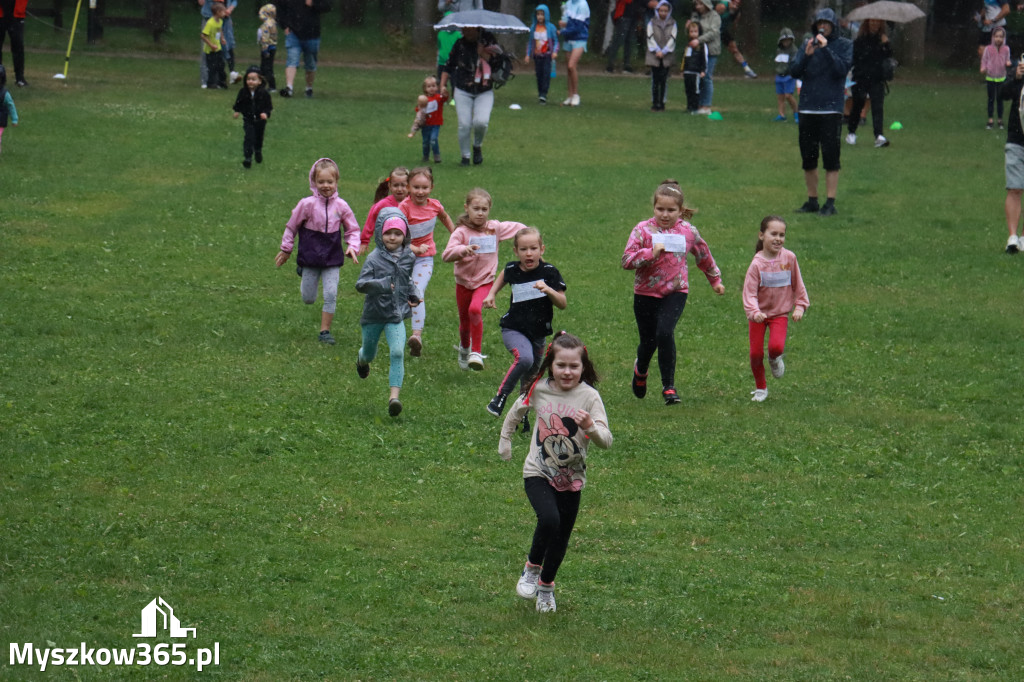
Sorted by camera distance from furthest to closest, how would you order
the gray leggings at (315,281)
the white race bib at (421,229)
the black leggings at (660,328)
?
1. the gray leggings at (315,281)
2. the white race bib at (421,229)
3. the black leggings at (660,328)

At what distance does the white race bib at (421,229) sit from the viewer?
12.6m

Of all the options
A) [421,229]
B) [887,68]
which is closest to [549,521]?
[421,229]

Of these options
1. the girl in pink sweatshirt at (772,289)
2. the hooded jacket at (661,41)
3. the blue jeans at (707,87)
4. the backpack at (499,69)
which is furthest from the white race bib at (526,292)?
the blue jeans at (707,87)

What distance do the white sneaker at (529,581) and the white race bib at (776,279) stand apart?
4.74 m

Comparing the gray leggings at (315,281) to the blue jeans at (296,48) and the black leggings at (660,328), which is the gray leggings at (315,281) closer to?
the black leggings at (660,328)

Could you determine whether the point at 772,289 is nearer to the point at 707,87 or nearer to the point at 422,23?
the point at 707,87

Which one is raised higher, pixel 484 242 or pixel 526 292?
pixel 484 242

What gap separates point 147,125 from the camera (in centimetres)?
2452

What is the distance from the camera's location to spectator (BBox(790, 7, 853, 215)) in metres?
18.7

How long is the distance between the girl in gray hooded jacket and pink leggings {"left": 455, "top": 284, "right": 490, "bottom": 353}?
844mm

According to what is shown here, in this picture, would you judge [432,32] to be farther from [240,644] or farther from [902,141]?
[240,644]

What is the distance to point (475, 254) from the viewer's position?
1148cm

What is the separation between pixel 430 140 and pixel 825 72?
22.1ft

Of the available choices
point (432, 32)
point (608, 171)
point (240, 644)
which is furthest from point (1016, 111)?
point (432, 32)
